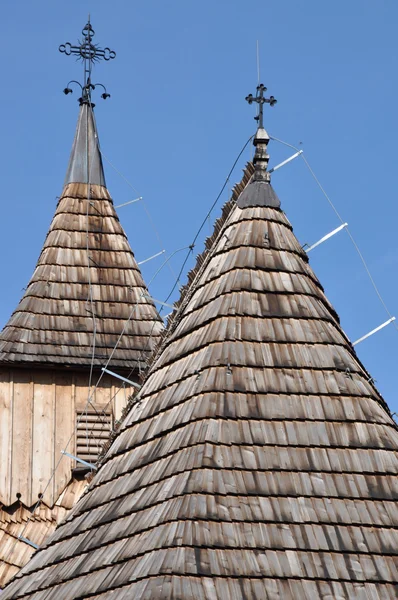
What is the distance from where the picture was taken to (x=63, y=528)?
17016 millimetres

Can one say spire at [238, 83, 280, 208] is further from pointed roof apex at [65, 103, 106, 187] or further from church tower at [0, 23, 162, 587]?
pointed roof apex at [65, 103, 106, 187]

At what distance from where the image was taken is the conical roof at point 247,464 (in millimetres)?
13922

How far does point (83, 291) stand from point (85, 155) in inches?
107

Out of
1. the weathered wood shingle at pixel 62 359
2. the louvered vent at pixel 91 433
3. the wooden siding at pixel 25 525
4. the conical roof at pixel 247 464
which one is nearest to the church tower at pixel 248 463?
the conical roof at pixel 247 464

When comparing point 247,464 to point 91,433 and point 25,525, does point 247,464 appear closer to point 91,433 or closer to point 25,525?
point 25,525

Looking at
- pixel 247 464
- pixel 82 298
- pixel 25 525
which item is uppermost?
pixel 82 298

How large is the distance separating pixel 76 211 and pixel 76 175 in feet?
2.75

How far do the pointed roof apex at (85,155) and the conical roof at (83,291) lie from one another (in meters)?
0.02

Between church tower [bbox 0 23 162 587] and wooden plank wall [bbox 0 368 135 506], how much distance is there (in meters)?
0.01

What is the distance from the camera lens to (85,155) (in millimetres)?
26203

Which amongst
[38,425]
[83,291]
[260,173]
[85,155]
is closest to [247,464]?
[260,173]

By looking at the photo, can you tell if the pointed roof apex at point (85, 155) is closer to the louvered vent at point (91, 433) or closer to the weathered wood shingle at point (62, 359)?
the weathered wood shingle at point (62, 359)

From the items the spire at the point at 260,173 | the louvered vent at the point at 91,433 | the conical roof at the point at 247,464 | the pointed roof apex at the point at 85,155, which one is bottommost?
the conical roof at the point at 247,464

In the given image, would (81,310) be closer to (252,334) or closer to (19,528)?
(19,528)
